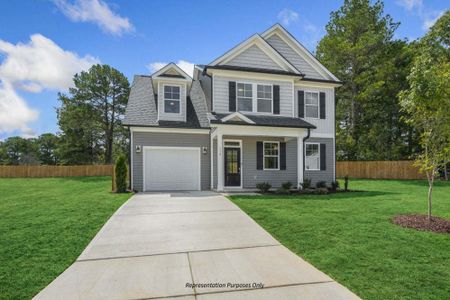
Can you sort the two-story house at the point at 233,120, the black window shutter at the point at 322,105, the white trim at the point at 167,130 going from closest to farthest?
the white trim at the point at 167,130, the two-story house at the point at 233,120, the black window shutter at the point at 322,105

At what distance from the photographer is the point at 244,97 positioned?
44.8 ft

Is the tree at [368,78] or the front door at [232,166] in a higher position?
the tree at [368,78]

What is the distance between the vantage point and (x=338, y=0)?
86.5 feet

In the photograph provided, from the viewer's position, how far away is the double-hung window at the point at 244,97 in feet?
44.6

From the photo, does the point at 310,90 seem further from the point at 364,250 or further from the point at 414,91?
the point at 364,250

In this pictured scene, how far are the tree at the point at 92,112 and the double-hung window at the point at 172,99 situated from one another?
2324cm

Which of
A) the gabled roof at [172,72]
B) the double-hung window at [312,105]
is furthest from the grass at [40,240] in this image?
the double-hung window at [312,105]

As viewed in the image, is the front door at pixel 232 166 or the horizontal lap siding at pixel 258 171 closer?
the front door at pixel 232 166

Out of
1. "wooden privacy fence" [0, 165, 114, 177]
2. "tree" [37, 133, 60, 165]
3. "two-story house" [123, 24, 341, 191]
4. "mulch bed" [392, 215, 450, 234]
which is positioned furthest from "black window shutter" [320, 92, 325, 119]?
"tree" [37, 133, 60, 165]

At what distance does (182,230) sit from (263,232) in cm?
179

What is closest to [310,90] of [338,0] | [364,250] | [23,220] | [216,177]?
[216,177]

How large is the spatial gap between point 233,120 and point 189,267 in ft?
28.1

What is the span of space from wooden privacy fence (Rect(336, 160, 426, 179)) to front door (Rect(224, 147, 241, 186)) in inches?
529

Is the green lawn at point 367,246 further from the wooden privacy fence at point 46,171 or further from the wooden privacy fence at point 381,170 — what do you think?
the wooden privacy fence at point 46,171
